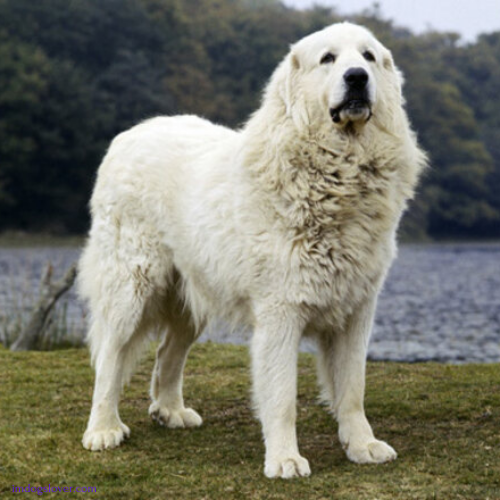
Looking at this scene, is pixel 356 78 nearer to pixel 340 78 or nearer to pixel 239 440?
pixel 340 78

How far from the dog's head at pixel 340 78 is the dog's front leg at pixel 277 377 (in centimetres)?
102

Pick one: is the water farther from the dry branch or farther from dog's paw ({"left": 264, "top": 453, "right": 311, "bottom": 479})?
dog's paw ({"left": 264, "top": 453, "right": 311, "bottom": 479})

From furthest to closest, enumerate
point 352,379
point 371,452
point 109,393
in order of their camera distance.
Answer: point 109,393 < point 352,379 < point 371,452

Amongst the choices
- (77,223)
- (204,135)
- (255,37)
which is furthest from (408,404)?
(255,37)

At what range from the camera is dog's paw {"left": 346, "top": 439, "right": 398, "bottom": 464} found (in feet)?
15.1

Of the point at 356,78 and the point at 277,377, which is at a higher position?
the point at 356,78

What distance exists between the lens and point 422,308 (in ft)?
61.5

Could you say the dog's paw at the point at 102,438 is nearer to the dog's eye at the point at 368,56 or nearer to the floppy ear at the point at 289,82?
the floppy ear at the point at 289,82

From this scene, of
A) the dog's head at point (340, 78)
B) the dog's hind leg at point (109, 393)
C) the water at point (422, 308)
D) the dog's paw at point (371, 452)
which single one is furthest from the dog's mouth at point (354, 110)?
the dog's hind leg at point (109, 393)

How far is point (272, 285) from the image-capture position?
4543 millimetres

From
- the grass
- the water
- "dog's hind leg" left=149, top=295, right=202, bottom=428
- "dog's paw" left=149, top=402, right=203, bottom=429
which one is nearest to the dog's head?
the water

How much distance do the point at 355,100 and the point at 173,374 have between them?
2.19 m

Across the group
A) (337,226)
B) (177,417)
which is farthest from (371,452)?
(177,417)

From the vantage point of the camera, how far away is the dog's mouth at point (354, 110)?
439 cm
